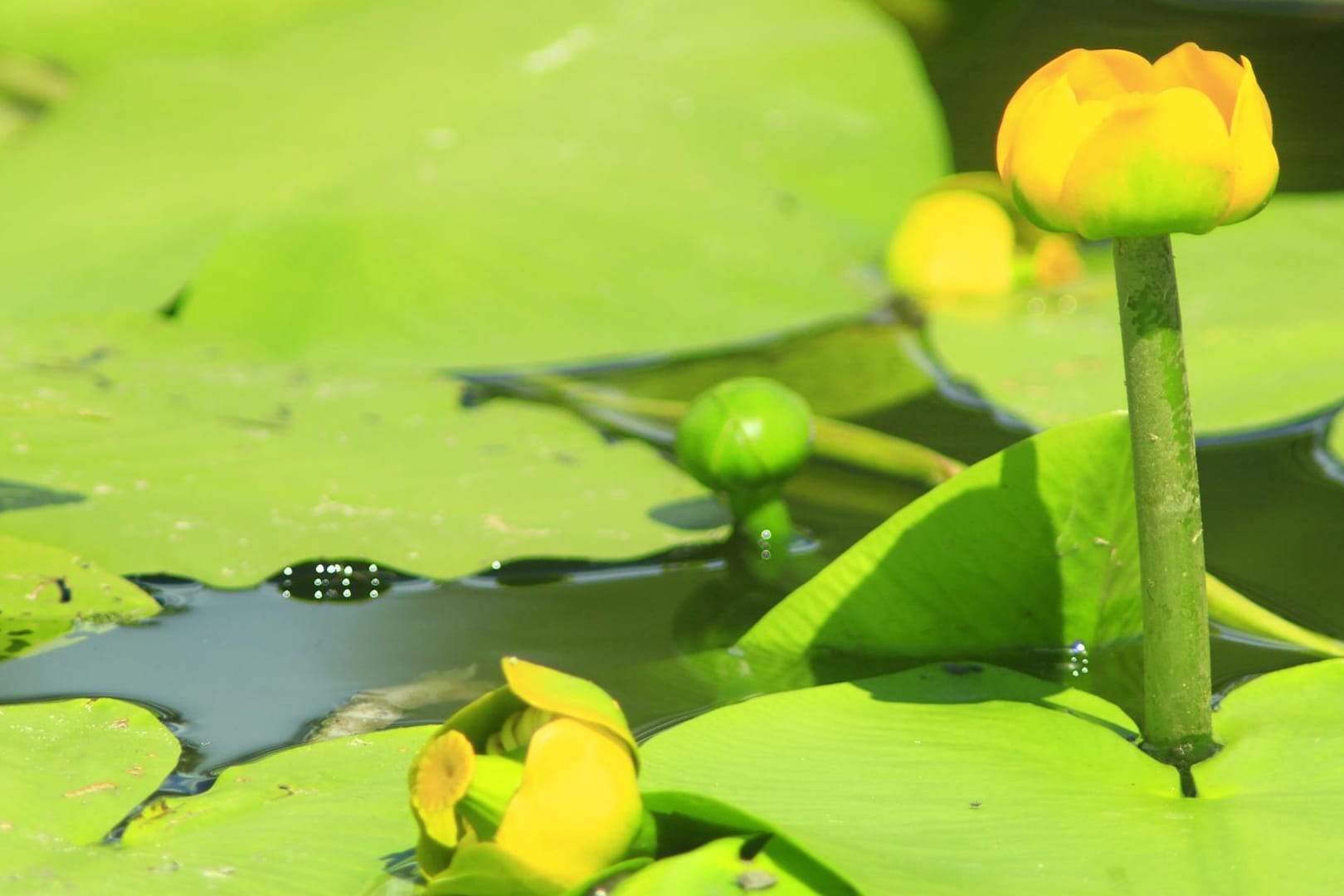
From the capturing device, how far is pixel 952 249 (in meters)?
1.62

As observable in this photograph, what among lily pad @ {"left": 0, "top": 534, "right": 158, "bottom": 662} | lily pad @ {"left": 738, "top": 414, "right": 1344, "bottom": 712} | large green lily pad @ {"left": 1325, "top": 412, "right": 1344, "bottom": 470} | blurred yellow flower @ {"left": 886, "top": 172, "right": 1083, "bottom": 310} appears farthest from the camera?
blurred yellow flower @ {"left": 886, "top": 172, "right": 1083, "bottom": 310}

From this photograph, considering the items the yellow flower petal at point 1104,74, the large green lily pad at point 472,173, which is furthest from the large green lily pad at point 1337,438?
the yellow flower petal at point 1104,74

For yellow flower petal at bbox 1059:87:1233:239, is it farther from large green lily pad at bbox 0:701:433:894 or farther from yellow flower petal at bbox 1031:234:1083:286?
yellow flower petal at bbox 1031:234:1083:286

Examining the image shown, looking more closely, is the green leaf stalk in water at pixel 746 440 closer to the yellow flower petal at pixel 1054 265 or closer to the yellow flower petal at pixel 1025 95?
the yellow flower petal at pixel 1025 95

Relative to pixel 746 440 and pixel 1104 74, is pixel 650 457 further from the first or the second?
pixel 1104 74

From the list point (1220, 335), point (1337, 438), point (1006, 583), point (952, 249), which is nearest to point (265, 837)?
point (1006, 583)

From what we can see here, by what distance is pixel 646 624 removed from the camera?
3.12 feet

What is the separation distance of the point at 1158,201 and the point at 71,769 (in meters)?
0.57

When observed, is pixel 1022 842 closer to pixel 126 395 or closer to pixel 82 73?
pixel 126 395

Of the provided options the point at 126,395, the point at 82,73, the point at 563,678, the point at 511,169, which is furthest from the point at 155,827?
the point at 82,73

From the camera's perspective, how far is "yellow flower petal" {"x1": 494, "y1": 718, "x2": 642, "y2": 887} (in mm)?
574

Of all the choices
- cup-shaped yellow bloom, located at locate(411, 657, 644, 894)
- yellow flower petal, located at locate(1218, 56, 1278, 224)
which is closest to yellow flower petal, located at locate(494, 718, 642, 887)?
cup-shaped yellow bloom, located at locate(411, 657, 644, 894)

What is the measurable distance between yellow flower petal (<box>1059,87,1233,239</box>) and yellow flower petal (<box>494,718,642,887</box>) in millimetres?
289

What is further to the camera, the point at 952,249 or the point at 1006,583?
the point at 952,249
